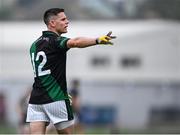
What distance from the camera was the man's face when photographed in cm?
1274

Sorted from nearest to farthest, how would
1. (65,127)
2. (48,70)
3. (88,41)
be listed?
1. (88,41)
2. (48,70)
3. (65,127)

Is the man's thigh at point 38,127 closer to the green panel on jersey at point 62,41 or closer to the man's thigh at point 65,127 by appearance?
the man's thigh at point 65,127

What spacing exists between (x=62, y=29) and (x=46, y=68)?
0.55 m

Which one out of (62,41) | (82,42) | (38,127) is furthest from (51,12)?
(38,127)

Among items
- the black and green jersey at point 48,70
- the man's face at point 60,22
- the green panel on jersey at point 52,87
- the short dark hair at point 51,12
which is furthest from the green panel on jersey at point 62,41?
the green panel on jersey at point 52,87

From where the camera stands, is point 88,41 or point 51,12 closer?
point 88,41

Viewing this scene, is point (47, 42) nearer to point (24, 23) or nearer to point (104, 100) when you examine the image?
point (104, 100)

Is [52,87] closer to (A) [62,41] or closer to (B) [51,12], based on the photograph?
(A) [62,41]

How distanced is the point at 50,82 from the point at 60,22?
0.80 metres

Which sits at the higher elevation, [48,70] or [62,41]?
[62,41]

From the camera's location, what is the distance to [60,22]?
502 inches

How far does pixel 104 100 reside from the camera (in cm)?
4347

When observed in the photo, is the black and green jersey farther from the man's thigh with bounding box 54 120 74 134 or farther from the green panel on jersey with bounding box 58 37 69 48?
the man's thigh with bounding box 54 120 74 134

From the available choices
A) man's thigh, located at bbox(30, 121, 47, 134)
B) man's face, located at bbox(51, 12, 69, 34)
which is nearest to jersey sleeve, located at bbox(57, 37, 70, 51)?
man's face, located at bbox(51, 12, 69, 34)
